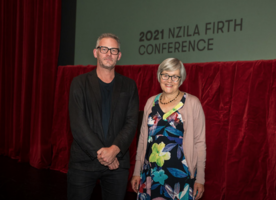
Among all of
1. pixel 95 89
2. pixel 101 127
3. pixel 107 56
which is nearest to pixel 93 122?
pixel 101 127

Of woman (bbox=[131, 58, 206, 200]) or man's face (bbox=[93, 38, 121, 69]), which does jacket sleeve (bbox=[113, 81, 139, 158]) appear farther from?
man's face (bbox=[93, 38, 121, 69])

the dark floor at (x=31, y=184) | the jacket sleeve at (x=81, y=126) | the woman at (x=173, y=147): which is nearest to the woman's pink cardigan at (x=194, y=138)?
the woman at (x=173, y=147)

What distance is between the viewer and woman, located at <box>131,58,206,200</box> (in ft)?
4.84

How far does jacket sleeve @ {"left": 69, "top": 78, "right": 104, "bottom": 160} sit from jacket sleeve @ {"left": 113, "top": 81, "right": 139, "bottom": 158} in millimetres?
123

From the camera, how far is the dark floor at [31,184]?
9.17 ft

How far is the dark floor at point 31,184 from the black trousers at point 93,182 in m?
1.31

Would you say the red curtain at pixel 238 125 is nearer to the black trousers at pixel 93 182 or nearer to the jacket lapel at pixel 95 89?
the black trousers at pixel 93 182

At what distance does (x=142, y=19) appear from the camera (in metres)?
3.31

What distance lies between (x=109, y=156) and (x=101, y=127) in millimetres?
192

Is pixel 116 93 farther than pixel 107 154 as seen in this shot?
Yes

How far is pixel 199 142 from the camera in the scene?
59.4 inches

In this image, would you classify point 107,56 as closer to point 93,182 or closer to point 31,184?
point 93,182

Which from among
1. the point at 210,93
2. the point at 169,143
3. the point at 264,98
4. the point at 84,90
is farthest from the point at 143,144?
the point at 264,98

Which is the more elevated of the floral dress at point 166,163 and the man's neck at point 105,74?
the man's neck at point 105,74
